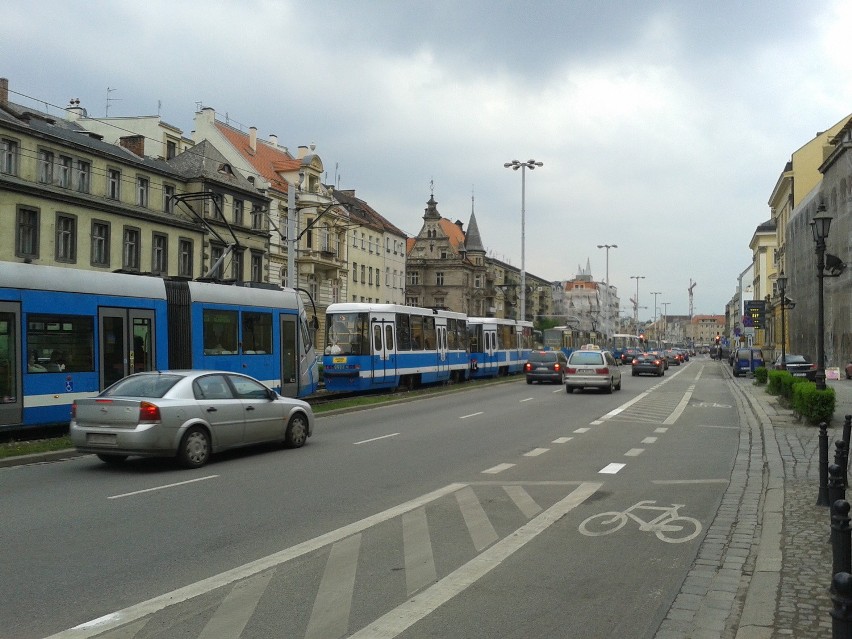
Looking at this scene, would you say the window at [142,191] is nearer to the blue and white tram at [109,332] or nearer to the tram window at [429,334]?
the tram window at [429,334]

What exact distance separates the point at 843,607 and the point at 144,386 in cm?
1016

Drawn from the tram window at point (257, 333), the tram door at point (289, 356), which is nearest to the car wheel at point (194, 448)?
the tram window at point (257, 333)

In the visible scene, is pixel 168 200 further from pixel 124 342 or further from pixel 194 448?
pixel 194 448

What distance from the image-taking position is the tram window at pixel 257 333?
20344 millimetres

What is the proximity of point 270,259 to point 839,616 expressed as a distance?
53116 millimetres

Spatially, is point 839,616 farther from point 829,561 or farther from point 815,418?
point 815,418

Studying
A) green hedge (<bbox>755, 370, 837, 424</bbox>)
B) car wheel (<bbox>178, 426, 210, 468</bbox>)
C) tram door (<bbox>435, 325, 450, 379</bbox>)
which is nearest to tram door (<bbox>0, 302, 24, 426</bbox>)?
car wheel (<bbox>178, 426, 210, 468</bbox>)

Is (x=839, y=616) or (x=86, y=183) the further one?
(x=86, y=183)

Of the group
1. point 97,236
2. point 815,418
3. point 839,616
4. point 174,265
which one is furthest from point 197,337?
point 174,265

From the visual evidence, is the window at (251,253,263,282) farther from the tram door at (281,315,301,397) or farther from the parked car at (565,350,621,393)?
the tram door at (281,315,301,397)

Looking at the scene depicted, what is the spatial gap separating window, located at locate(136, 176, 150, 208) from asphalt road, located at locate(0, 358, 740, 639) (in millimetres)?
33741

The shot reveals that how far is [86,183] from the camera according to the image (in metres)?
39.7

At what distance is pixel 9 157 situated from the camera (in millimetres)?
35094

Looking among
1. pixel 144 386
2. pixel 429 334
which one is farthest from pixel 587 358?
pixel 144 386
